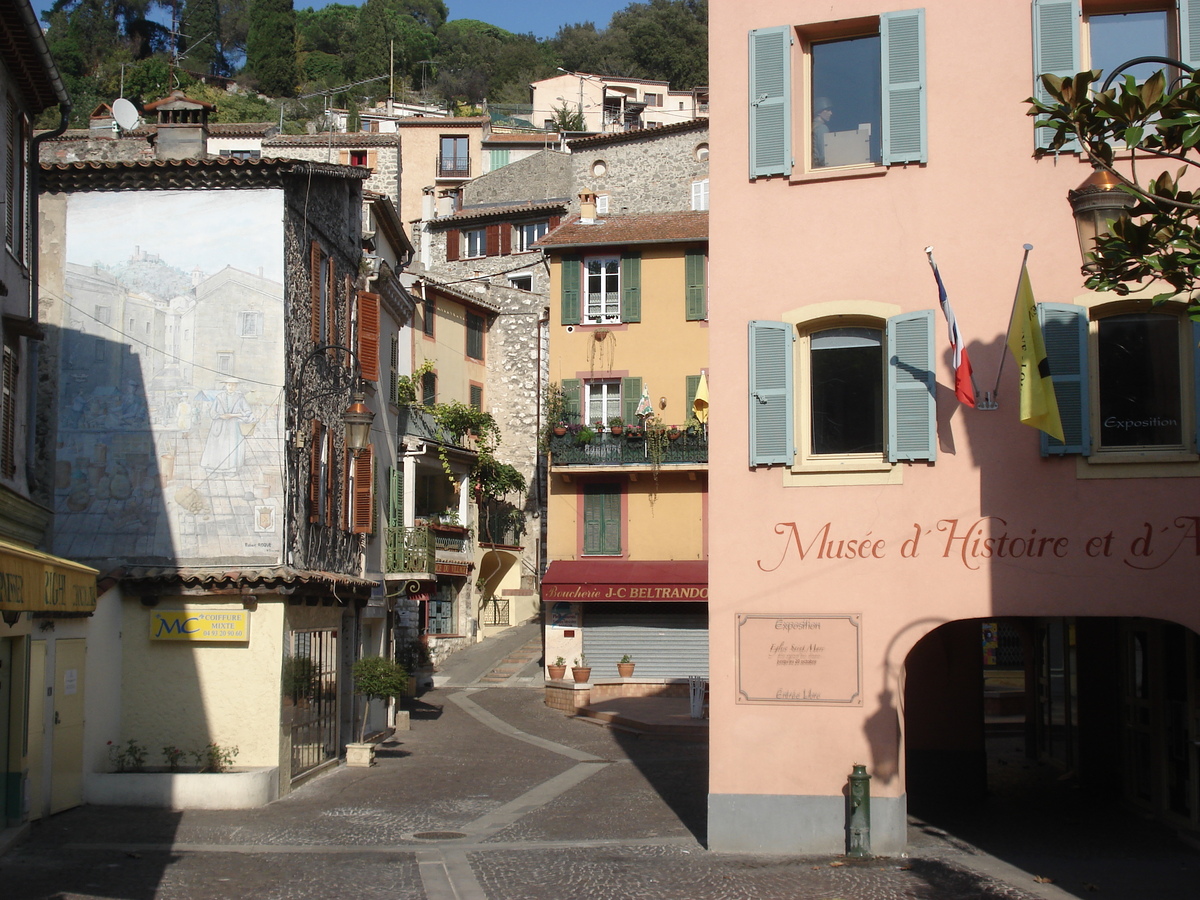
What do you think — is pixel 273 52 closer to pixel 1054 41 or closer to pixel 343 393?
pixel 343 393

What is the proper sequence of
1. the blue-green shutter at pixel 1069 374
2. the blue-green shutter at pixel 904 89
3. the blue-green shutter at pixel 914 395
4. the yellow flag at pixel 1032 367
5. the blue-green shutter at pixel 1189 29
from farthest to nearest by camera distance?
the blue-green shutter at pixel 904 89 < the blue-green shutter at pixel 914 395 < the blue-green shutter at pixel 1069 374 < the blue-green shutter at pixel 1189 29 < the yellow flag at pixel 1032 367

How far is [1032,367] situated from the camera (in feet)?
36.1

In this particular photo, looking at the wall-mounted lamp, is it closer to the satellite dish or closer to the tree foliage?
the satellite dish

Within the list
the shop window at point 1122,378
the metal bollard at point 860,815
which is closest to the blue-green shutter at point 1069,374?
the shop window at point 1122,378

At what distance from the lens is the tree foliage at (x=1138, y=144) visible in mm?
7633

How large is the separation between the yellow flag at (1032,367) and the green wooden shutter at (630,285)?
21.9 metres

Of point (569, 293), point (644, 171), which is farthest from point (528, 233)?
point (569, 293)

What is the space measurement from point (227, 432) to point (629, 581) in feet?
47.7

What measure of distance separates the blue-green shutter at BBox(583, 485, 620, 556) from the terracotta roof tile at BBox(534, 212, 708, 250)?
260 inches

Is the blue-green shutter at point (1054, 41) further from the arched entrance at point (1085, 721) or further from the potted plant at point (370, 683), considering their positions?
the potted plant at point (370, 683)

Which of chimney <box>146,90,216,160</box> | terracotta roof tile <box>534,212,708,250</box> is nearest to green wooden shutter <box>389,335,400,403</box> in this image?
terracotta roof tile <box>534,212,708,250</box>

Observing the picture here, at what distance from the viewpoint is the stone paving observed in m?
11.1

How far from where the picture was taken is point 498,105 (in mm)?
89312

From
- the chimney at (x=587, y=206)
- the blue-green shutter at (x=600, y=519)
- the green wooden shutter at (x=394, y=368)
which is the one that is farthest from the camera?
the chimney at (x=587, y=206)
